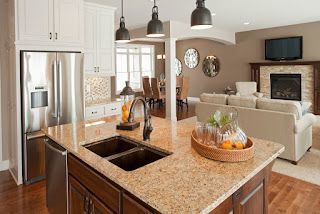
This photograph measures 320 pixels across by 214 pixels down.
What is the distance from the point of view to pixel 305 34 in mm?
7426

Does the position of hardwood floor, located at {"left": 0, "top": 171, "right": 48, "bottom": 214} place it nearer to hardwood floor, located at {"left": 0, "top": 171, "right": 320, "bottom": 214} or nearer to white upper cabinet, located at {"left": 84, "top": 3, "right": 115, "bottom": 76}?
→ hardwood floor, located at {"left": 0, "top": 171, "right": 320, "bottom": 214}

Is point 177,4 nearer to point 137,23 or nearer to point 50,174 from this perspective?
point 137,23

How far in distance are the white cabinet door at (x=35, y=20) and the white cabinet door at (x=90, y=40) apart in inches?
33.4

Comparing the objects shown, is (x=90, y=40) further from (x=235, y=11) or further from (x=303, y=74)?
(x=303, y=74)

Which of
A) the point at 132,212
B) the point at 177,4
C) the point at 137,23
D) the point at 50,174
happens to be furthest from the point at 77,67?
the point at 137,23

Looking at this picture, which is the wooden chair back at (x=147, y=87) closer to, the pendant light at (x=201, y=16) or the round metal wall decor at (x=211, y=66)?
the round metal wall decor at (x=211, y=66)

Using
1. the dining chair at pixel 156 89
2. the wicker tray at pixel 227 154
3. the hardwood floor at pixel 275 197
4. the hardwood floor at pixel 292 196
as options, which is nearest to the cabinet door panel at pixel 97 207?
the wicker tray at pixel 227 154

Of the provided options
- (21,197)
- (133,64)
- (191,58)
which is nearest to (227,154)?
(21,197)

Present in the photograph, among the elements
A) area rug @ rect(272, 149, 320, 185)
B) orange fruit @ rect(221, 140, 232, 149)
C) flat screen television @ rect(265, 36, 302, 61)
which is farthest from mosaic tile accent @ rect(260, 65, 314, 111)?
orange fruit @ rect(221, 140, 232, 149)

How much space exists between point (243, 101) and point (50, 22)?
3368 mm

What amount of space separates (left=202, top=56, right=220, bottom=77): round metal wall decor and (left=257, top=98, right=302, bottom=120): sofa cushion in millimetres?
5999

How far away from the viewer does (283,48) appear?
7812mm

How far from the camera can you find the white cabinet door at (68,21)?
11.3ft

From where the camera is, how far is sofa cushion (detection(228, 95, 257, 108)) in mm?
4234
